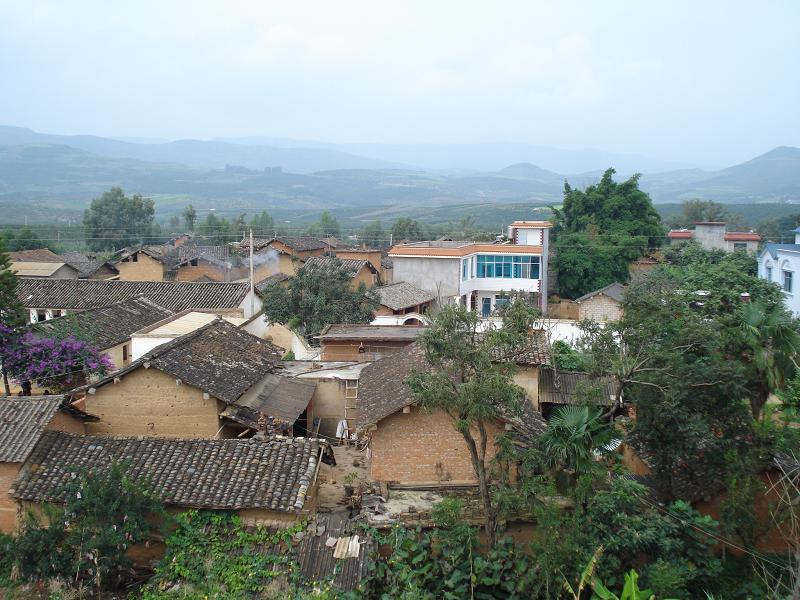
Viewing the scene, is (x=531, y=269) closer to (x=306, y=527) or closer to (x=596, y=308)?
(x=596, y=308)

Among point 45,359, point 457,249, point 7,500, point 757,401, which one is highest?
Answer: point 457,249

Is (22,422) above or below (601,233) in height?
below

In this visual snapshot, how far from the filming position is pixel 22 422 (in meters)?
12.2

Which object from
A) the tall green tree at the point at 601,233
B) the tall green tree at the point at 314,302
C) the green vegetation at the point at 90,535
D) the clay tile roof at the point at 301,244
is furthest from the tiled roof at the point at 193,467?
the clay tile roof at the point at 301,244

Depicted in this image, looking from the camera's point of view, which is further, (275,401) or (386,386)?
(275,401)

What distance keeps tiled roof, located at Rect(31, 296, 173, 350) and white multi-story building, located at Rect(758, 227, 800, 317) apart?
78.2 ft

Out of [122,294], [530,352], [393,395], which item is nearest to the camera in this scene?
[393,395]

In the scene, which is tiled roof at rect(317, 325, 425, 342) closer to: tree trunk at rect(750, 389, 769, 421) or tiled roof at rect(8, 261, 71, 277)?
tree trunk at rect(750, 389, 769, 421)

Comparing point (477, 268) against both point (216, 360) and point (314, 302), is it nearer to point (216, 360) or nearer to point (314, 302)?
point (314, 302)

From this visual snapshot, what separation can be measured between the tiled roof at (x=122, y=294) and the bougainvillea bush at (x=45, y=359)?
31.5 feet

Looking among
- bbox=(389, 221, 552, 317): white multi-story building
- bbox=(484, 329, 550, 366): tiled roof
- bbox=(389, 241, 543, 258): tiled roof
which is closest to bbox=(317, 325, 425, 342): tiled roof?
bbox=(484, 329, 550, 366): tiled roof

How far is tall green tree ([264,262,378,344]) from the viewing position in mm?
24688

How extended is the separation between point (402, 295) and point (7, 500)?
73.9ft

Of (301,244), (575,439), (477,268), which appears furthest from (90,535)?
(301,244)
